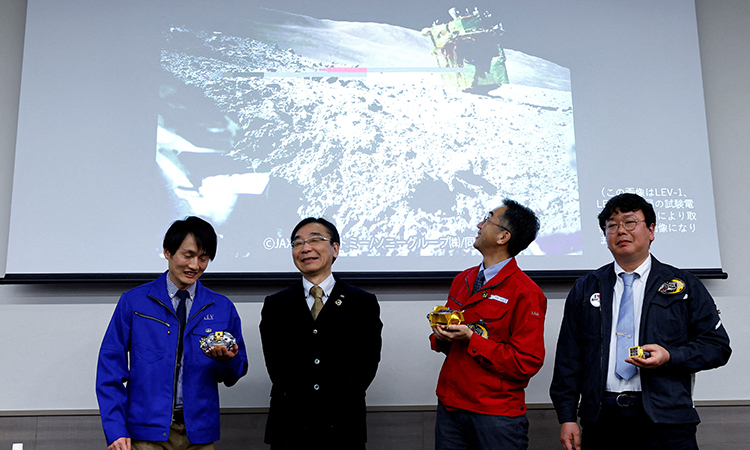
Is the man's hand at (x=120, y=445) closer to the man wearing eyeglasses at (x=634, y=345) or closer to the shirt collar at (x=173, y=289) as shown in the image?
the shirt collar at (x=173, y=289)

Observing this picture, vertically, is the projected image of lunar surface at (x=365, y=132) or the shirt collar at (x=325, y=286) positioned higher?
the projected image of lunar surface at (x=365, y=132)

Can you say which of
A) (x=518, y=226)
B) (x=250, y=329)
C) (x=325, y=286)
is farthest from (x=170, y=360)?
(x=518, y=226)

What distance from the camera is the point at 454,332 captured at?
194 cm

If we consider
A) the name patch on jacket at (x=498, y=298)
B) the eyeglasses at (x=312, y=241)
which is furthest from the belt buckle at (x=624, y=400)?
the eyeglasses at (x=312, y=241)

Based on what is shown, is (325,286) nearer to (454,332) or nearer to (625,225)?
(454,332)

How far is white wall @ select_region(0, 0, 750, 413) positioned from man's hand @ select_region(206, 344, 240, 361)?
2.90 feet

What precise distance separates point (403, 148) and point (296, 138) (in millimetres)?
573

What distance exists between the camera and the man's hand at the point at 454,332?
193 centimetres

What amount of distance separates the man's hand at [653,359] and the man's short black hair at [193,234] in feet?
5.07

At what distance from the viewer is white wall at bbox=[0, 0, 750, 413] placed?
2.81m

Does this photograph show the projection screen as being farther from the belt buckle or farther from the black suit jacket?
the belt buckle

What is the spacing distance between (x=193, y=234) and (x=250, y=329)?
84 cm

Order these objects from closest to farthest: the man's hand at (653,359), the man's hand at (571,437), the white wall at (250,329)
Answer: the man's hand at (653,359)
the man's hand at (571,437)
the white wall at (250,329)

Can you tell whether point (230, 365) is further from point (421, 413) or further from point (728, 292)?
point (728, 292)
